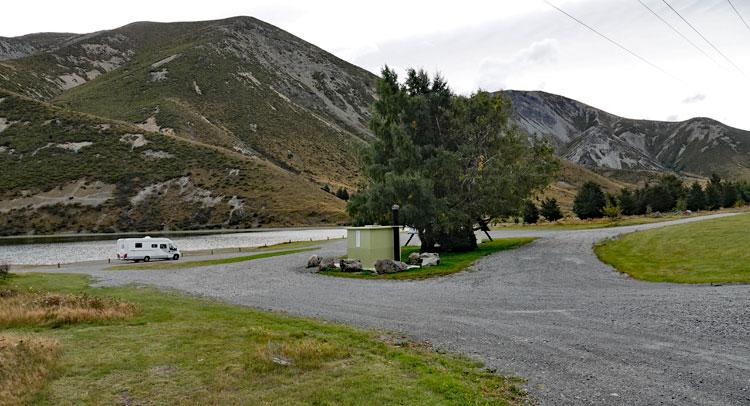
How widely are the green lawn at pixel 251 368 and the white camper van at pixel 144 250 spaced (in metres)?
34.1

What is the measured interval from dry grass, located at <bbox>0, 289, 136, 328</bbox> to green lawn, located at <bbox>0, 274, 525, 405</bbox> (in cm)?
48

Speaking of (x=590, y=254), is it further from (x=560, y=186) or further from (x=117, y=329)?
(x=560, y=186)

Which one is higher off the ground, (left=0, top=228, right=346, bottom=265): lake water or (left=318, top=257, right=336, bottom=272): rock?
(left=318, top=257, right=336, bottom=272): rock

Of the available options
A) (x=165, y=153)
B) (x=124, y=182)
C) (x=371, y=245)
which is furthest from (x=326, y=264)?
(x=165, y=153)

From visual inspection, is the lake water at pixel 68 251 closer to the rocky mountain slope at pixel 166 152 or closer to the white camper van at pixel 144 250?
the white camper van at pixel 144 250

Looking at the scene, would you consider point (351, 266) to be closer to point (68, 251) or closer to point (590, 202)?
point (68, 251)

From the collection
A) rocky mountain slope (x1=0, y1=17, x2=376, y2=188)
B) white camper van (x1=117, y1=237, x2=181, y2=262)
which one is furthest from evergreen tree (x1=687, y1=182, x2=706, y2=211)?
rocky mountain slope (x1=0, y1=17, x2=376, y2=188)

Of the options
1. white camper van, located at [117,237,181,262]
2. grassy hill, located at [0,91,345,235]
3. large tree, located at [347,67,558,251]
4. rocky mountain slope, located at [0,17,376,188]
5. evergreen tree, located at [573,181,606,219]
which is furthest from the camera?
rocky mountain slope, located at [0,17,376,188]

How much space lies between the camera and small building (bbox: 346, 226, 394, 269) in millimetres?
29125

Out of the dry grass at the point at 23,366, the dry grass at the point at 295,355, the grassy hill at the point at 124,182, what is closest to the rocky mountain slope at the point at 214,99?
the grassy hill at the point at 124,182

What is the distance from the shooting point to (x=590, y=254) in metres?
26.9

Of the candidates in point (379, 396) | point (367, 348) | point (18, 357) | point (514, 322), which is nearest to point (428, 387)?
point (379, 396)

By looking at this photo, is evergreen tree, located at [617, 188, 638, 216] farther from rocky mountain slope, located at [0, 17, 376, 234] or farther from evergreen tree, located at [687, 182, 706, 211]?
rocky mountain slope, located at [0, 17, 376, 234]

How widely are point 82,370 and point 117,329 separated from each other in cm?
396
